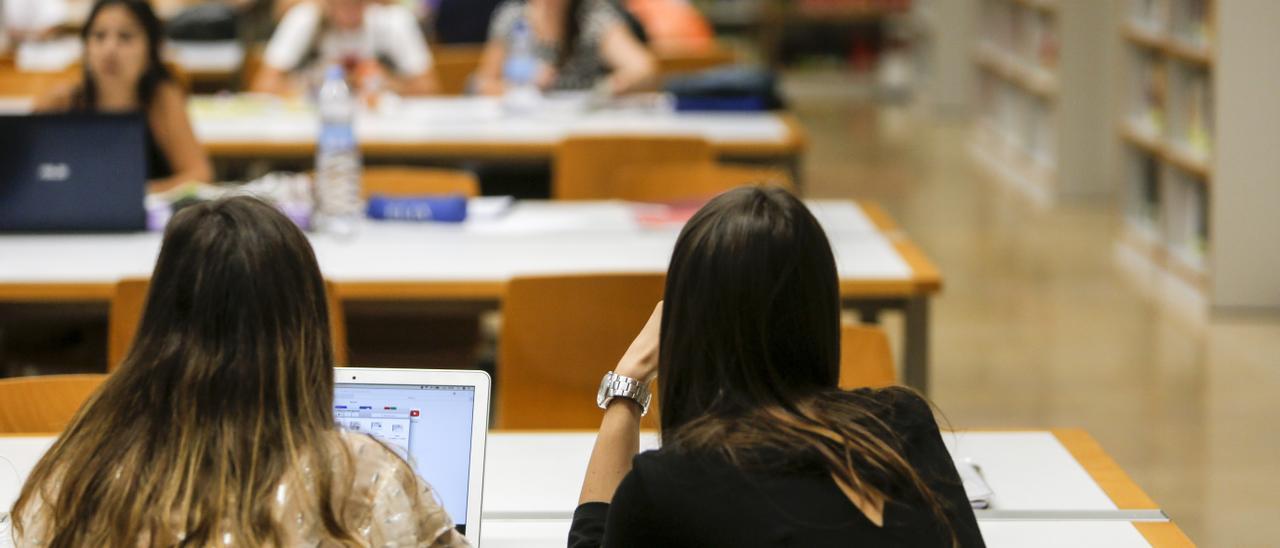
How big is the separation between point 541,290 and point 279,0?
6.70m

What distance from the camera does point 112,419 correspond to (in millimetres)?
1539

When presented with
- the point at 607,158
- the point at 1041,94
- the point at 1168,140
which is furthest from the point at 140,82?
the point at 1041,94

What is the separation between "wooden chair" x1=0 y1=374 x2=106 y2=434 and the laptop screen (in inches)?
27.2

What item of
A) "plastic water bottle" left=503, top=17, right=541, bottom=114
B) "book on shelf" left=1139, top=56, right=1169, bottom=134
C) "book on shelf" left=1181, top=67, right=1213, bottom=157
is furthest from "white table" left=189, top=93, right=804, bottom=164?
"book on shelf" left=1139, top=56, right=1169, bottom=134

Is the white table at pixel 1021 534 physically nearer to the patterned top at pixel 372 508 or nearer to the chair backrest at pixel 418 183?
the patterned top at pixel 372 508

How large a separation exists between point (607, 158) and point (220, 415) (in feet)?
10.4

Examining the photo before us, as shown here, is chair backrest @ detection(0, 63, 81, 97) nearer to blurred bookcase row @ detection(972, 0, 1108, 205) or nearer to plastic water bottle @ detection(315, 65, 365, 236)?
plastic water bottle @ detection(315, 65, 365, 236)

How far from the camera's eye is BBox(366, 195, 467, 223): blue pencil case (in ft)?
12.8

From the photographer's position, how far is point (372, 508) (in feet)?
5.11

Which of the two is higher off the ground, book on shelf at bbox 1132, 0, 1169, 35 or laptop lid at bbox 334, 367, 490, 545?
book on shelf at bbox 1132, 0, 1169, 35

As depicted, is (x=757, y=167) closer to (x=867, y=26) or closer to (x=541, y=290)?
(x=541, y=290)

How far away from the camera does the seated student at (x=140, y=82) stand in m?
4.55

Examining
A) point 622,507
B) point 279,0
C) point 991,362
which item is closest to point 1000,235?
point 991,362

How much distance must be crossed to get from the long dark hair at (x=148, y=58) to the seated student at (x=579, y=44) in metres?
1.75
